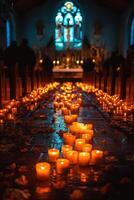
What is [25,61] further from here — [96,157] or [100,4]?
[100,4]

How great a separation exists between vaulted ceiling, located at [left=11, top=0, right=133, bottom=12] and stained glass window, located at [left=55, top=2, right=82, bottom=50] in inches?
77.9

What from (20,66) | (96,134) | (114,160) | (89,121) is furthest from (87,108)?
(20,66)

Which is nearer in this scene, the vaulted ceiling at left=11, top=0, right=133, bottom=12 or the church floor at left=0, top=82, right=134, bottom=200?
the church floor at left=0, top=82, right=134, bottom=200

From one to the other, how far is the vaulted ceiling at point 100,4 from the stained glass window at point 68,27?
6.49 feet

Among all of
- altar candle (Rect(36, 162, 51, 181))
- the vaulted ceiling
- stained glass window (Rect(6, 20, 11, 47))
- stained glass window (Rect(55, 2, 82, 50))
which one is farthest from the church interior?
stained glass window (Rect(55, 2, 82, 50))

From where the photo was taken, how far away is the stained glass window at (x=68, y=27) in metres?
23.9

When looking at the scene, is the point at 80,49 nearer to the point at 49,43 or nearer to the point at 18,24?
the point at 49,43

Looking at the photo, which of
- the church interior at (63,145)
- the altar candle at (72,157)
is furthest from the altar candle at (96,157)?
the altar candle at (72,157)

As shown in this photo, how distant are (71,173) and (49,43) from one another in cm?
2217

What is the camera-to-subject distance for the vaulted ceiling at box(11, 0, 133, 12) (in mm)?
20833

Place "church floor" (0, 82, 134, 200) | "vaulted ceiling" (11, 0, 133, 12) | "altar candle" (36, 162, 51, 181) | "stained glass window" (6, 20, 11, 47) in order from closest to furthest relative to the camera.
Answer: "church floor" (0, 82, 134, 200), "altar candle" (36, 162, 51, 181), "stained glass window" (6, 20, 11, 47), "vaulted ceiling" (11, 0, 133, 12)

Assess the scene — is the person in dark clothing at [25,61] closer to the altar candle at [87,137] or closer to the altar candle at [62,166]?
the altar candle at [87,137]

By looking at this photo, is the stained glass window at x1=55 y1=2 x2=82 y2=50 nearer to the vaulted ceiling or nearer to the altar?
the vaulted ceiling

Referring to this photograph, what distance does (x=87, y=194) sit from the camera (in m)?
1.74
